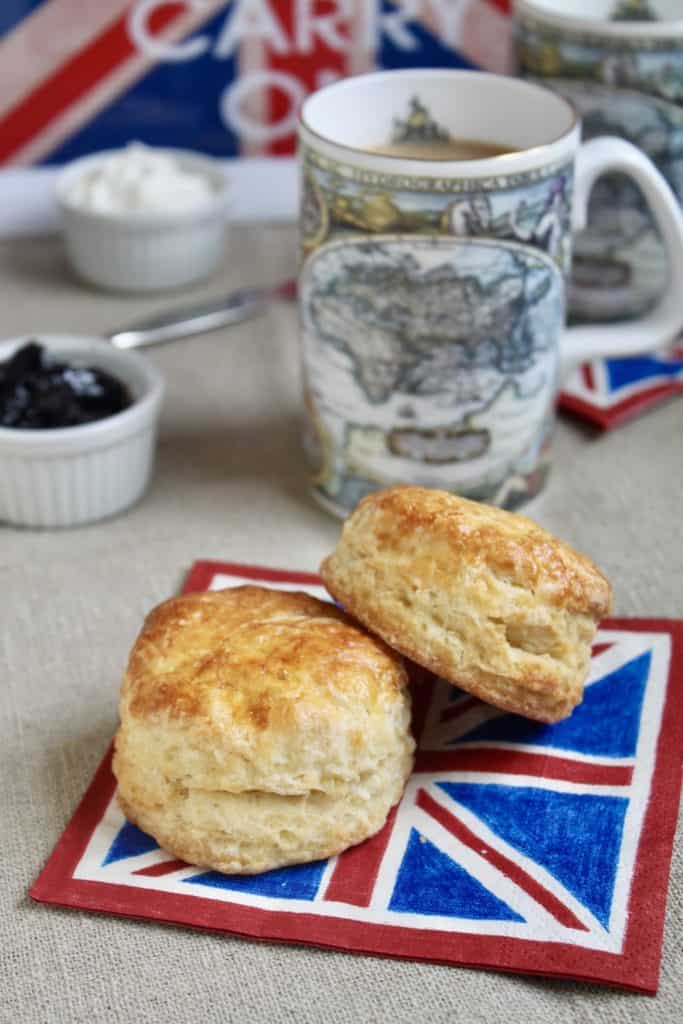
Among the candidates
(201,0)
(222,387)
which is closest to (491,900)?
(222,387)

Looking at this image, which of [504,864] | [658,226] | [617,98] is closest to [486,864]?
[504,864]

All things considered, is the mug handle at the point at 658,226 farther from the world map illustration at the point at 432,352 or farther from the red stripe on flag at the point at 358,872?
the red stripe on flag at the point at 358,872

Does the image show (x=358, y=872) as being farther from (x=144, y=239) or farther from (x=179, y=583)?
(x=144, y=239)

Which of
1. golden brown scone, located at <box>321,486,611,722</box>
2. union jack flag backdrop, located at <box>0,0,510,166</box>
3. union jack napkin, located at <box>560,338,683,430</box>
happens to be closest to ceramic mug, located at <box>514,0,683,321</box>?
union jack napkin, located at <box>560,338,683,430</box>

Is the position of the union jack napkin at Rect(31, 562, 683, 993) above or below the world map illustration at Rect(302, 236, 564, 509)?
below

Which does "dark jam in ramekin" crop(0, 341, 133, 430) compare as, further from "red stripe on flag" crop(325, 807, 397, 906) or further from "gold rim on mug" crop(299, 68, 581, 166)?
"red stripe on flag" crop(325, 807, 397, 906)

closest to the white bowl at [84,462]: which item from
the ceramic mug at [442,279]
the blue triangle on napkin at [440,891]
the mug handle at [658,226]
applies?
the ceramic mug at [442,279]
